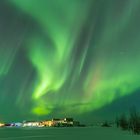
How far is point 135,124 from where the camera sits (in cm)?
10488

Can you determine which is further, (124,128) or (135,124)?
(124,128)

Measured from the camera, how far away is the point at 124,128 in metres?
153

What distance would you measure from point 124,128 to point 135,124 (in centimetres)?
4938
